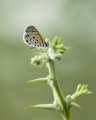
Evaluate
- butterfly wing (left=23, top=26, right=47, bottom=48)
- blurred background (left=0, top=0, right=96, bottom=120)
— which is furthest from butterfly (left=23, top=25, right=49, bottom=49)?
blurred background (left=0, top=0, right=96, bottom=120)

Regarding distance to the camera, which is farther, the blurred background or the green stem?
the blurred background

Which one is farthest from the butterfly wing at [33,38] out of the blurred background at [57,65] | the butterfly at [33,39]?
A: the blurred background at [57,65]

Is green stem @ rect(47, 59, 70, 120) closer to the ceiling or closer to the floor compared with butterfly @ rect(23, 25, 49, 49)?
closer to the floor

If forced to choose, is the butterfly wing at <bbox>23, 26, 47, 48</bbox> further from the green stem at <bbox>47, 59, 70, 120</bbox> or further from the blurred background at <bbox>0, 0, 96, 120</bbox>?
the blurred background at <bbox>0, 0, 96, 120</bbox>

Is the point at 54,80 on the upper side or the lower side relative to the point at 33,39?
lower

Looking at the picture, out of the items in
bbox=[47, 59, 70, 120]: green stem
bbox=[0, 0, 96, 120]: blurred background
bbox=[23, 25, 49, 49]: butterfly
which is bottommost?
bbox=[47, 59, 70, 120]: green stem

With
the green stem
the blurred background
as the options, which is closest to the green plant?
the green stem

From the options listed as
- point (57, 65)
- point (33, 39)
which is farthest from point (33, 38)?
point (57, 65)

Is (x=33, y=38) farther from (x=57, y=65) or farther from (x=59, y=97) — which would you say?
(x=57, y=65)

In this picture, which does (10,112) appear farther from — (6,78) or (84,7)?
(84,7)
